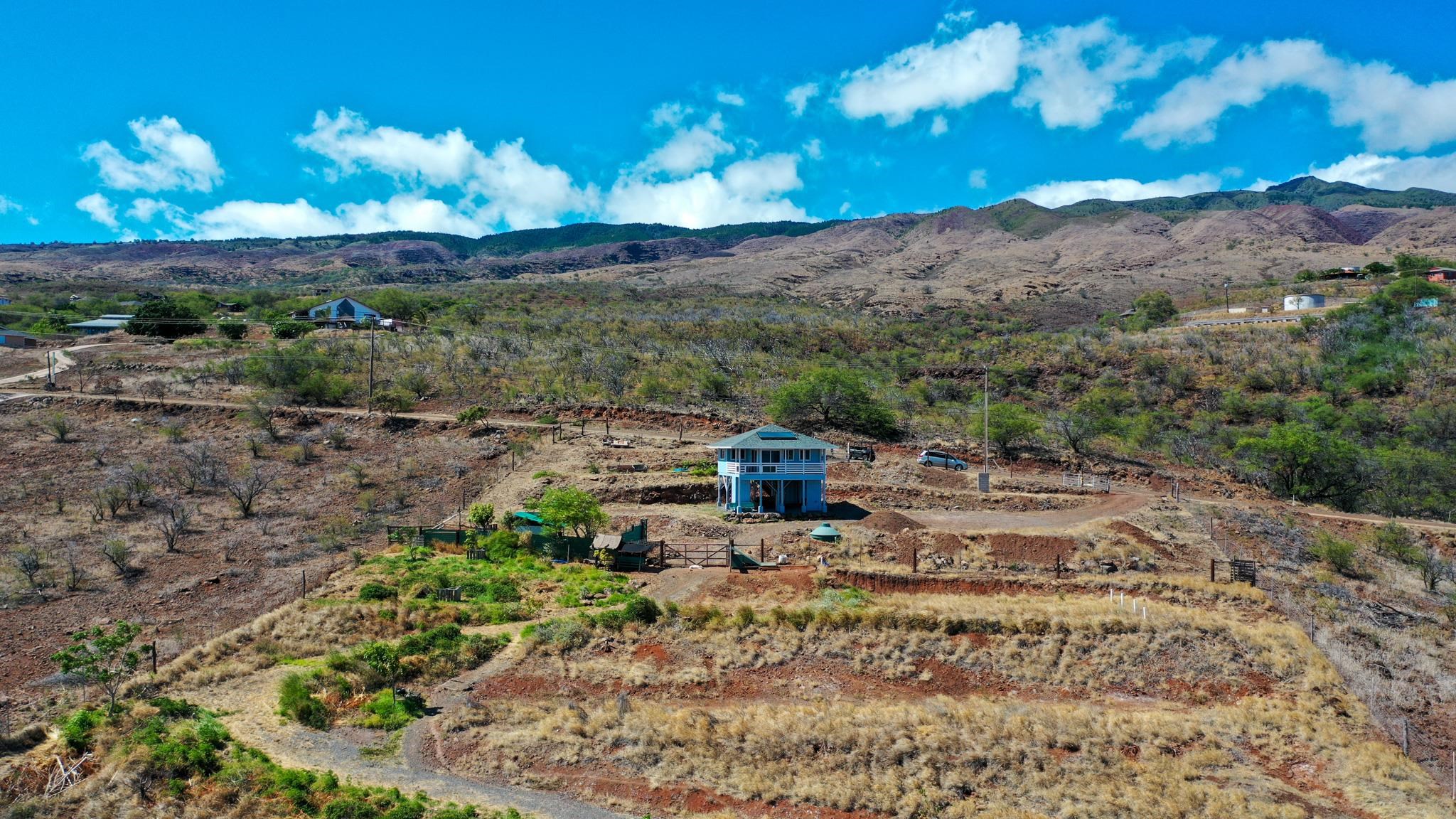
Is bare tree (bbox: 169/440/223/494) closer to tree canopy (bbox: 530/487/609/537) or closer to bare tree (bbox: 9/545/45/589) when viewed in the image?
bare tree (bbox: 9/545/45/589)

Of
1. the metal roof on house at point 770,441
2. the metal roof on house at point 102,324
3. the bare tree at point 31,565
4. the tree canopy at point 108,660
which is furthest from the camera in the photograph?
the metal roof on house at point 102,324

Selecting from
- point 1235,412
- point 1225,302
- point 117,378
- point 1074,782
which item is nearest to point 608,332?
point 117,378

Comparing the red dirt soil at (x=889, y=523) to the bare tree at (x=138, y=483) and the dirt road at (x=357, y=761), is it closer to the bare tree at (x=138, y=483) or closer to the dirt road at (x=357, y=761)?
the dirt road at (x=357, y=761)

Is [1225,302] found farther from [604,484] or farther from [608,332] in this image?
[604,484]

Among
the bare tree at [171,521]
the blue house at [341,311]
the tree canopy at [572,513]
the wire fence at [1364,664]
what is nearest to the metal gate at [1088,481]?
the wire fence at [1364,664]

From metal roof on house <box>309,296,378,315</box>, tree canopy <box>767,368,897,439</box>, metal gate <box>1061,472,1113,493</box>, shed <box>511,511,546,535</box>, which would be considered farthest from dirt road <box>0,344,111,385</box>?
metal gate <box>1061,472,1113,493</box>

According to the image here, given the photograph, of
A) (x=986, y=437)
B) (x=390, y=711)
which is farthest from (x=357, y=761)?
(x=986, y=437)

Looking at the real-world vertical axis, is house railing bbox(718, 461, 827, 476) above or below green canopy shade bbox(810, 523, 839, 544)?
above
